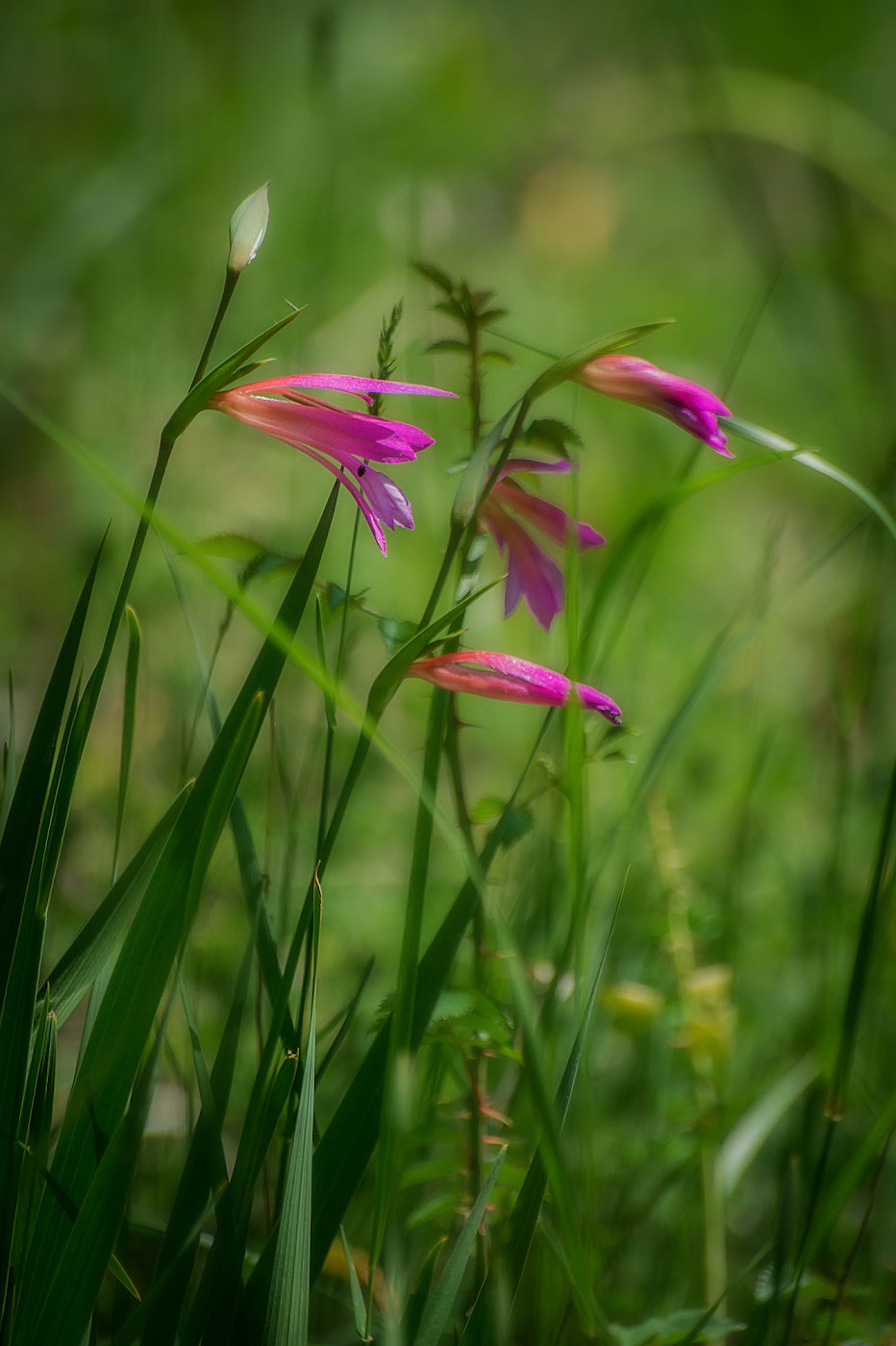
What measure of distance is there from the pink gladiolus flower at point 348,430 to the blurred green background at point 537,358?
72mm

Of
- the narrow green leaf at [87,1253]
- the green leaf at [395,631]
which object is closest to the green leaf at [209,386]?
the green leaf at [395,631]

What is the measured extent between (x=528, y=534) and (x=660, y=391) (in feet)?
0.28

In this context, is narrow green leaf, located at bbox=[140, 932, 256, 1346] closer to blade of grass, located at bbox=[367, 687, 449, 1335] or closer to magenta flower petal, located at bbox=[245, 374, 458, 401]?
blade of grass, located at bbox=[367, 687, 449, 1335]

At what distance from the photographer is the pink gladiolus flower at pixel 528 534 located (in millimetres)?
427

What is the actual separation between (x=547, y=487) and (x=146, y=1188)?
124cm

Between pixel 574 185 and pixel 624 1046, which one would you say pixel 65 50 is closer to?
pixel 574 185

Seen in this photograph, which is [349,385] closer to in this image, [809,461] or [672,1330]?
[809,461]

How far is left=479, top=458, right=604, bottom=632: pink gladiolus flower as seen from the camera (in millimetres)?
427

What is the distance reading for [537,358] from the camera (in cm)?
198

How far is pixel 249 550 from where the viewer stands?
43 cm

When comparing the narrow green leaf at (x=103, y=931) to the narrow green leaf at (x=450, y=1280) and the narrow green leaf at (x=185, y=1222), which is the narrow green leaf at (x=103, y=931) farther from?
the narrow green leaf at (x=450, y=1280)

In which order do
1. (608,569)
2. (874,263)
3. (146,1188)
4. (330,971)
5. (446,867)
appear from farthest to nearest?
(874,263) < (446,867) < (330,971) < (146,1188) < (608,569)

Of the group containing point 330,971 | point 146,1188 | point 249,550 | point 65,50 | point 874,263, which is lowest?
point 146,1188

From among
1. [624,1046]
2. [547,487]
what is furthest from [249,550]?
[547,487]
